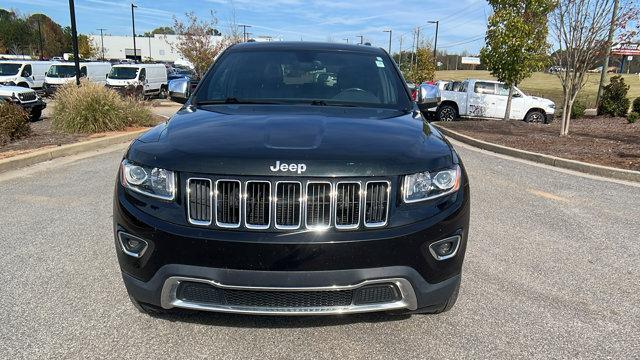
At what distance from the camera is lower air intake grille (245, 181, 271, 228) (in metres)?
2.36

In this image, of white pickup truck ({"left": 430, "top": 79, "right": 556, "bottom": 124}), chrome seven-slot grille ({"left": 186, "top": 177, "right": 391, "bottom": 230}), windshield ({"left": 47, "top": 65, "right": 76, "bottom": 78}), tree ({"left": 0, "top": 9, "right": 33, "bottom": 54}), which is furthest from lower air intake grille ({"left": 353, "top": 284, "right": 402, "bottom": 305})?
tree ({"left": 0, "top": 9, "right": 33, "bottom": 54})

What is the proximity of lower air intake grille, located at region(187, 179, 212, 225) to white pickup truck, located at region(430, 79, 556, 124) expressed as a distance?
15.9 meters

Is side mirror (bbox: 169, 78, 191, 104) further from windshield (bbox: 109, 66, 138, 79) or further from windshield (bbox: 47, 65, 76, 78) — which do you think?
windshield (bbox: 47, 65, 76, 78)

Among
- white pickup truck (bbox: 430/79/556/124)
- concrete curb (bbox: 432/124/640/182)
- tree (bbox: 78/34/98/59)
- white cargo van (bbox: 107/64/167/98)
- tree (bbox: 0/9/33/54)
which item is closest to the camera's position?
concrete curb (bbox: 432/124/640/182)

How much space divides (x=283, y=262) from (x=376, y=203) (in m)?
0.53

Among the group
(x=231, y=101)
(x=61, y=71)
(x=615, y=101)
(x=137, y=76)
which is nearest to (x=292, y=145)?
(x=231, y=101)

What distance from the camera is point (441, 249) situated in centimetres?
250

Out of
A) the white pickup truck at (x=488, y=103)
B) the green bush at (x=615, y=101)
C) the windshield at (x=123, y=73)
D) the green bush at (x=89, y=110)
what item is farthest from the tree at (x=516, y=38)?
the windshield at (x=123, y=73)

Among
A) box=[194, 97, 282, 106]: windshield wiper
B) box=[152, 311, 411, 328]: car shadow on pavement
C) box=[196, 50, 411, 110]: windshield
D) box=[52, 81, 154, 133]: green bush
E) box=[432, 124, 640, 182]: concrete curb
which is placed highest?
box=[196, 50, 411, 110]: windshield

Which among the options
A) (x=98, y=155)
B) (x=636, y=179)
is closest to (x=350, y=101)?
(x=636, y=179)

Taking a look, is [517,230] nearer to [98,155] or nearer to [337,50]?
[337,50]

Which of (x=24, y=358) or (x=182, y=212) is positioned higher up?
(x=182, y=212)

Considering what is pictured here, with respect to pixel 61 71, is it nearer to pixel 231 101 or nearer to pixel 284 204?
pixel 231 101

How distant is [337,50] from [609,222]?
349cm
